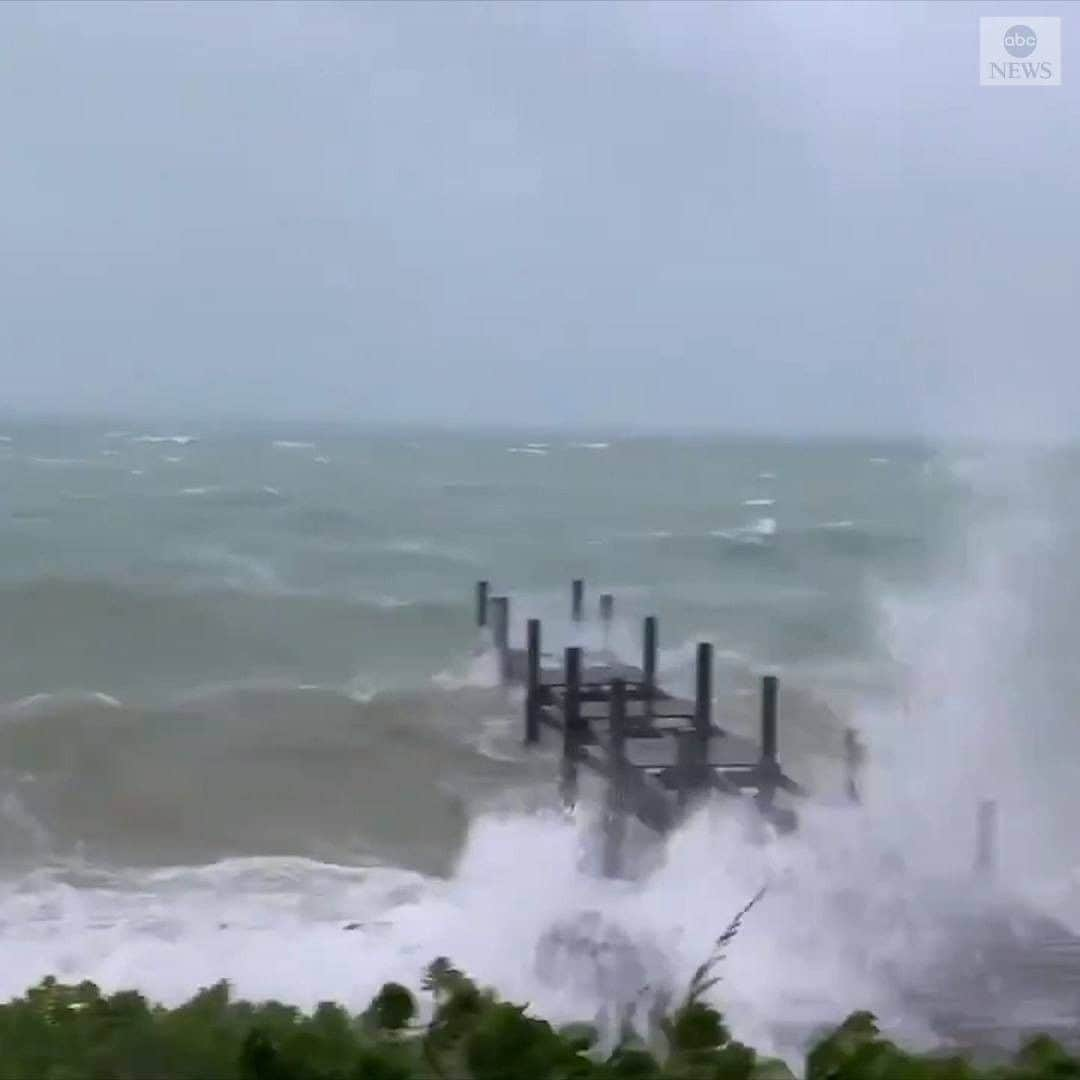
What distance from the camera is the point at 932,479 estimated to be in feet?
37.8

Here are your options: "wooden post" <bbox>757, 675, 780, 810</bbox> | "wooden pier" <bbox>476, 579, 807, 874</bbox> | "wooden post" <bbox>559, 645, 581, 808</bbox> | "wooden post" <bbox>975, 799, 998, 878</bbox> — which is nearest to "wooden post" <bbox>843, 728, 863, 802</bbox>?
"wooden pier" <bbox>476, 579, 807, 874</bbox>

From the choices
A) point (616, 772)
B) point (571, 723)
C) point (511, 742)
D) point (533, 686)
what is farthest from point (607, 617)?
point (616, 772)

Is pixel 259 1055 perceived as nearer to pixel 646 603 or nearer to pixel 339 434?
pixel 646 603

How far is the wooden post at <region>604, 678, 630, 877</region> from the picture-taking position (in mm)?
6750

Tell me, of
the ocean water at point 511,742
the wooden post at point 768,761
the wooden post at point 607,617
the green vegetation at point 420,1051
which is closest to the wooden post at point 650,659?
the ocean water at point 511,742

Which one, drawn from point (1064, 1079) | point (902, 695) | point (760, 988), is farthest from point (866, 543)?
point (1064, 1079)

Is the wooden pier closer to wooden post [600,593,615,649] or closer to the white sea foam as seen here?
wooden post [600,593,615,649]

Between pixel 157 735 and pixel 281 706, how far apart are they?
151cm

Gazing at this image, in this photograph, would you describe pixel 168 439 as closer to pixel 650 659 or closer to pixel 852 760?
pixel 650 659

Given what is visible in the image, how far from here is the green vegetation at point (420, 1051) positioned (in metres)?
1.60

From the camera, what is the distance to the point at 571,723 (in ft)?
25.4

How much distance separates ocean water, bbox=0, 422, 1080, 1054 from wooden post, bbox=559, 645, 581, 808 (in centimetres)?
26

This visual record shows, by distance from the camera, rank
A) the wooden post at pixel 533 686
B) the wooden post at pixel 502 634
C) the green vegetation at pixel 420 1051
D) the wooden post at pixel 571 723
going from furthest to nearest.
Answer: the wooden post at pixel 502 634, the wooden post at pixel 533 686, the wooden post at pixel 571 723, the green vegetation at pixel 420 1051

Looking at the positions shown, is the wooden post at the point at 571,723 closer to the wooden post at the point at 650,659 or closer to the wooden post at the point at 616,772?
the wooden post at the point at 616,772
